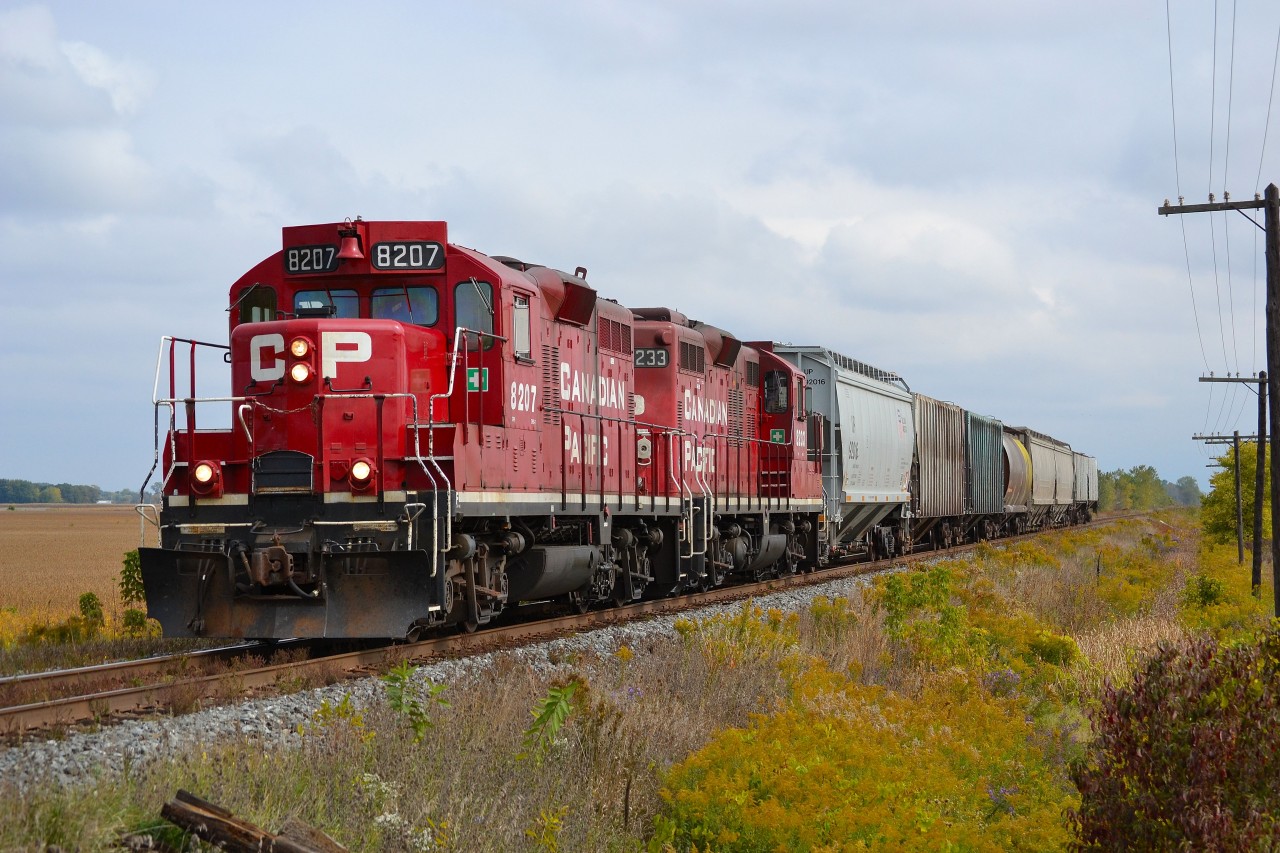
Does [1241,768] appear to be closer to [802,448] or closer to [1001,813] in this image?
[1001,813]

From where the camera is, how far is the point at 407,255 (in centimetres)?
1177

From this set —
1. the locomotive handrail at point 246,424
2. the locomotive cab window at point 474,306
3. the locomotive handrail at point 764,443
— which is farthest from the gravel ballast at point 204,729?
the locomotive handrail at point 764,443

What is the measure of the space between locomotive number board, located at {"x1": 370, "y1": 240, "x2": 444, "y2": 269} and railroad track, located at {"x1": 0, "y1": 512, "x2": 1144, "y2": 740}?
3528 millimetres

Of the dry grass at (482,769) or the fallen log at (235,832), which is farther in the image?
the dry grass at (482,769)

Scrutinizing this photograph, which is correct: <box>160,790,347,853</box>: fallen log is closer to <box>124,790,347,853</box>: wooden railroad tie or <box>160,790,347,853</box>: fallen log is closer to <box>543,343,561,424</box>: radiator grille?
<box>124,790,347,853</box>: wooden railroad tie

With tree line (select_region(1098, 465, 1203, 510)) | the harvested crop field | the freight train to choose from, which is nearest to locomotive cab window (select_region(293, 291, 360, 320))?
the freight train

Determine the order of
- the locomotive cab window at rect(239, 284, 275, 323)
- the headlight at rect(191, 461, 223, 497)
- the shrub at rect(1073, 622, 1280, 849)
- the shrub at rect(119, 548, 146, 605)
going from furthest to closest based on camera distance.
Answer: the shrub at rect(119, 548, 146, 605)
the locomotive cab window at rect(239, 284, 275, 323)
the headlight at rect(191, 461, 223, 497)
the shrub at rect(1073, 622, 1280, 849)

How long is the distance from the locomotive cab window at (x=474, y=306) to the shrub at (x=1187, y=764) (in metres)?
7.37

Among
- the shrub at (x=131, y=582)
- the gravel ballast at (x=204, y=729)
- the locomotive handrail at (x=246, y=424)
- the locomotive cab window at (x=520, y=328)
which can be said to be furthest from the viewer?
the shrub at (x=131, y=582)

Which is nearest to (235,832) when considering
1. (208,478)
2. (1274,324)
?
(208,478)

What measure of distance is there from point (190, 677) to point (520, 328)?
4.72m

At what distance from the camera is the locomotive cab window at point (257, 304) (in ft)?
39.6

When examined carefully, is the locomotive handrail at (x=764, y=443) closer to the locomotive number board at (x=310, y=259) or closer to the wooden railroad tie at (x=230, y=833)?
the locomotive number board at (x=310, y=259)

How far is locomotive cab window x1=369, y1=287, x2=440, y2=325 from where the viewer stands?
11.9 m
